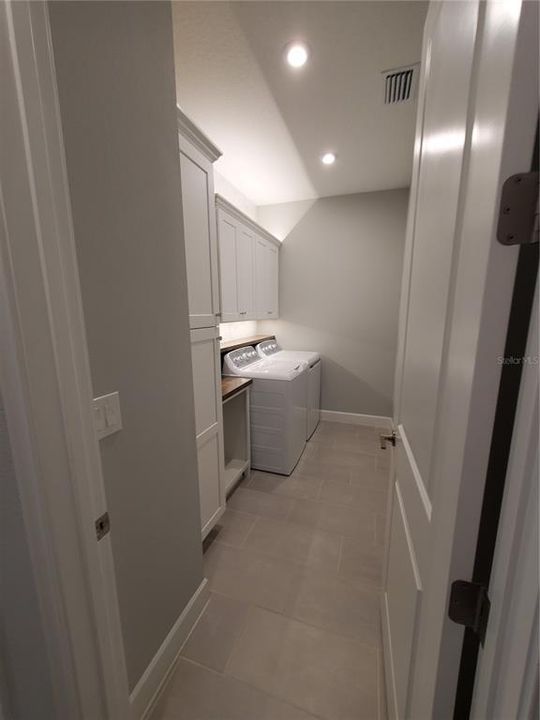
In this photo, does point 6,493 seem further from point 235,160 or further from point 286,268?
point 286,268

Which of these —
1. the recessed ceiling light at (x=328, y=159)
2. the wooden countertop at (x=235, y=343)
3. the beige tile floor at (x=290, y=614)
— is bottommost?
the beige tile floor at (x=290, y=614)

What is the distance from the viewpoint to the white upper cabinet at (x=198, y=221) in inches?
52.4

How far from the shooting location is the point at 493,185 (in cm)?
37

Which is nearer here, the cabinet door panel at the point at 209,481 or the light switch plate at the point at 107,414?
the light switch plate at the point at 107,414

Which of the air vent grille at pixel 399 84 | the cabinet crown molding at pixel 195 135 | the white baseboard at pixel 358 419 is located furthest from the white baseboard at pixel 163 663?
the air vent grille at pixel 399 84

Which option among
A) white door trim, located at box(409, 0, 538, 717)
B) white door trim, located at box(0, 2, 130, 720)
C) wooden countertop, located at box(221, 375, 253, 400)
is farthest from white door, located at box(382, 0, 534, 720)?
wooden countertop, located at box(221, 375, 253, 400)

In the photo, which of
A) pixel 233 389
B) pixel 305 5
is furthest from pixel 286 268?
pixel 305 5

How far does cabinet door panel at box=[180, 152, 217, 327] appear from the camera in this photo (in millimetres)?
1365

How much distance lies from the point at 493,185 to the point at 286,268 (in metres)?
3.45

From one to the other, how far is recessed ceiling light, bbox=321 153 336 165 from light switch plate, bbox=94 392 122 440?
8.82ft

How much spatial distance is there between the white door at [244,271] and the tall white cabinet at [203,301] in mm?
971

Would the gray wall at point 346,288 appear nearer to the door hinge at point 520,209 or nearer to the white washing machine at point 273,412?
the white washing machine at point 273,412

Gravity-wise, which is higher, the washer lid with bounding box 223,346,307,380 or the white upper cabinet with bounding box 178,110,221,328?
the white upper cabinet with bounding box 178,110,221,328

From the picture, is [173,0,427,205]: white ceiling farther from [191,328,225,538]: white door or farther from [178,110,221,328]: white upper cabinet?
[191,328,225,538]: white door
